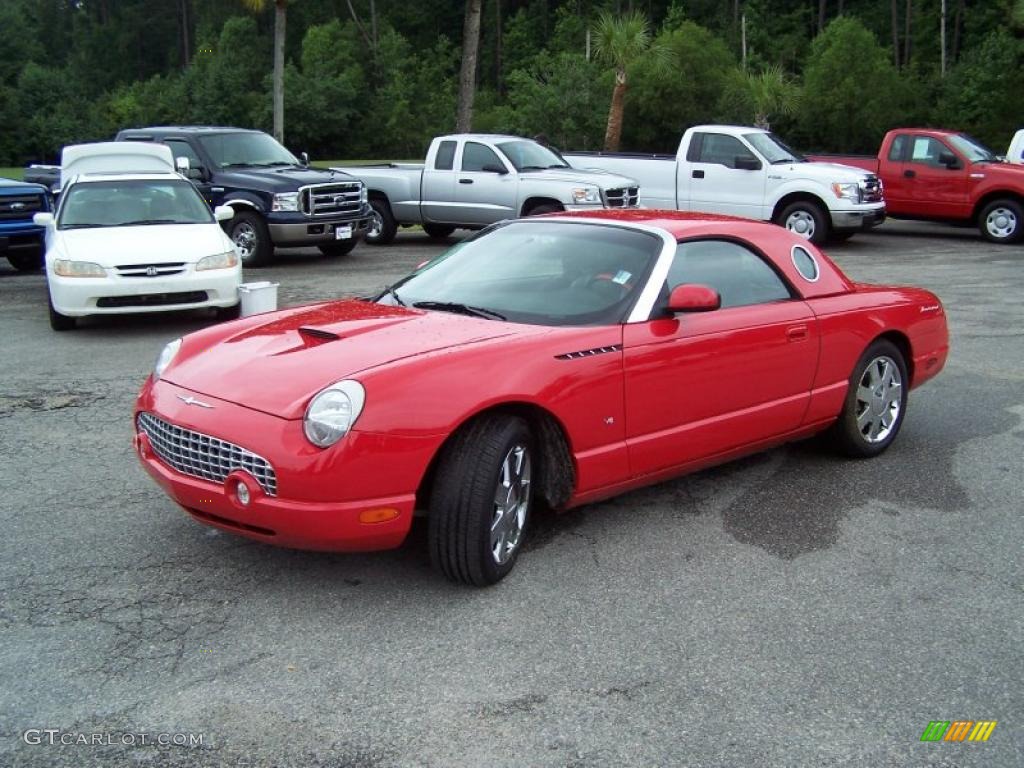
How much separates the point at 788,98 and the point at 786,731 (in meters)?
38.0

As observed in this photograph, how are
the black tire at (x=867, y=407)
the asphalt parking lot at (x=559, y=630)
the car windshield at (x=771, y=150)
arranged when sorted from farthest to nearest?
the car windshield at (x=771, y=150) < the black tire at (x=867, y=407) < the asphalt parking lot at (x=559, y=630)

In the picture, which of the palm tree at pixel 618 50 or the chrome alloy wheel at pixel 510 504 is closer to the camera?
the chrome alloy wheel at pixel 510 504

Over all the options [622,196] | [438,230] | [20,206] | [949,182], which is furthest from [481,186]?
[949,182]

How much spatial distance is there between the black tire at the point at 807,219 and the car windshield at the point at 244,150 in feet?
25.8

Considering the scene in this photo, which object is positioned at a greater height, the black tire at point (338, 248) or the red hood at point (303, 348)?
the red hood at point (303, 348)

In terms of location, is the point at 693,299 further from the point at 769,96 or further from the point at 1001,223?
the point at 769,96

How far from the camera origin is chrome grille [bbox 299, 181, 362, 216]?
1473cm

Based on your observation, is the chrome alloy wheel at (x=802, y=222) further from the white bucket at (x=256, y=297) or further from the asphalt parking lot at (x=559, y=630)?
the asphalt parking lot at (x=559, y=630)

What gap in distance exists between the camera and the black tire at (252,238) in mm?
14766

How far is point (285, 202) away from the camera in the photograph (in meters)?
14.6

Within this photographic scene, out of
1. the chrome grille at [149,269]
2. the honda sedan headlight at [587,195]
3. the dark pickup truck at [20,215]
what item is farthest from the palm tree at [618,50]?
the chrome grille at [149,269]

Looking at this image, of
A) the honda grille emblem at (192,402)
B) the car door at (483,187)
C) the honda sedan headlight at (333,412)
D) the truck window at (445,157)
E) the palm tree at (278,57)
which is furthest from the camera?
the palm tree at (278,57)

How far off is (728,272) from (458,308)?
144 cm

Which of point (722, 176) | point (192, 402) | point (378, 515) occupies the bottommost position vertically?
point (378, 515)
